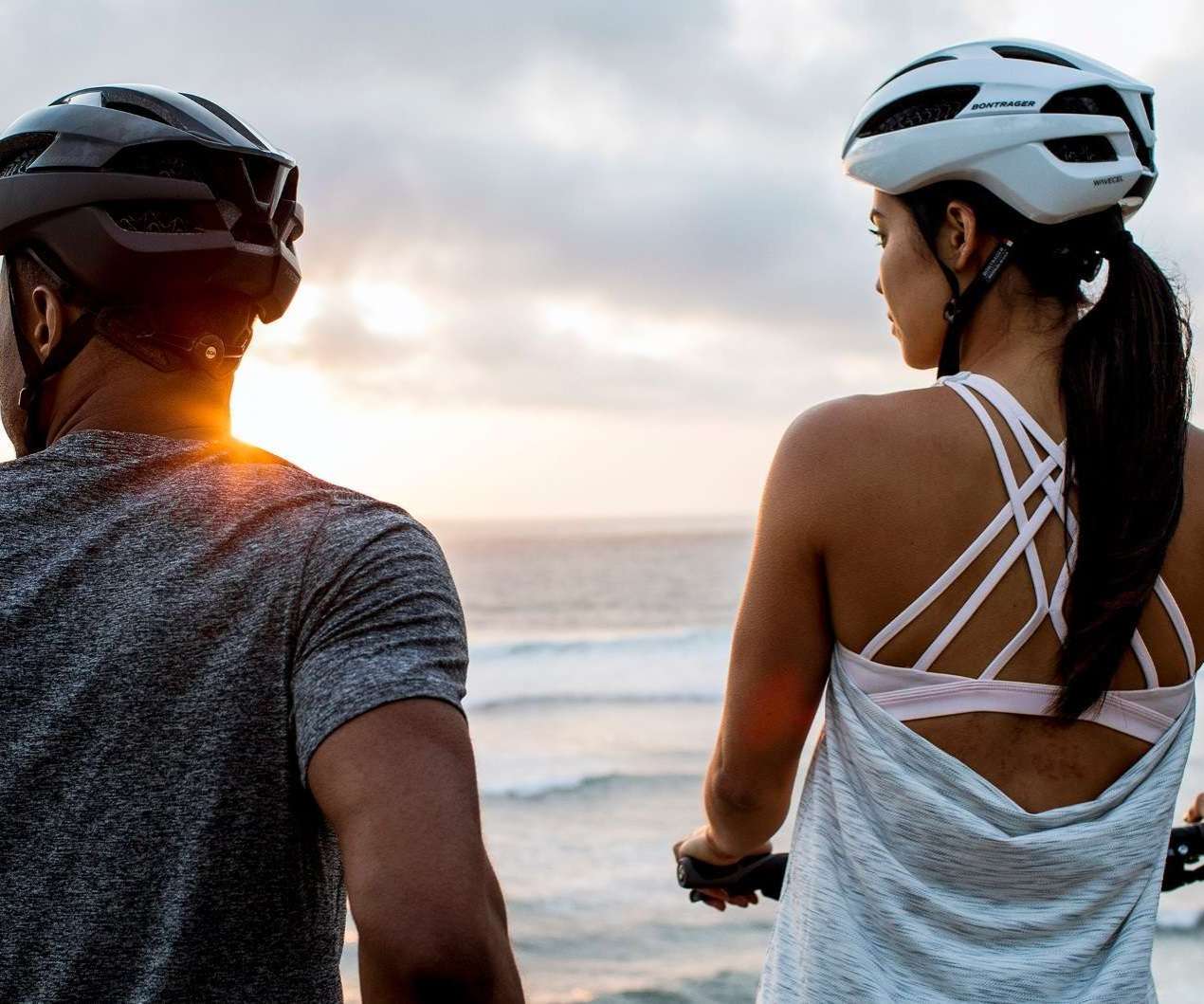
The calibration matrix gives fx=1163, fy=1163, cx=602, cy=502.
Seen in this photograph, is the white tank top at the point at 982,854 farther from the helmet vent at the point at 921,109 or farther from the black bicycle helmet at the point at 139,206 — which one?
the black bicycle helmet at the point at 139,206

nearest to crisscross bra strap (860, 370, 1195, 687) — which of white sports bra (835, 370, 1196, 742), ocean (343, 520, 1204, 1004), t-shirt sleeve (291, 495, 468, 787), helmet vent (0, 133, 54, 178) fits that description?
white sports bra (835, 370, 1196, 742)

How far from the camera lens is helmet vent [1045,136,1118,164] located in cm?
207

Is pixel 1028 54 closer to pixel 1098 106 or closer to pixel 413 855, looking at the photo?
pixel 1098 106

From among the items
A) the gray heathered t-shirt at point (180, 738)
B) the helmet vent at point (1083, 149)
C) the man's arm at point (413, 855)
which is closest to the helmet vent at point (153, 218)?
the gray heathered t-shirt at point (180, 738)

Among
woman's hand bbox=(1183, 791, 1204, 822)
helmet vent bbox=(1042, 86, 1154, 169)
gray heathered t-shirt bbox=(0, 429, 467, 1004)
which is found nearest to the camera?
gray heathered t-shirt bbox=(0, 429, 467, 1004)

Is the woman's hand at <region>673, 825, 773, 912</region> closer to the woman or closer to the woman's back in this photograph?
the woman

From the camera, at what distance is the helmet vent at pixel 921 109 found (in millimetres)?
2141

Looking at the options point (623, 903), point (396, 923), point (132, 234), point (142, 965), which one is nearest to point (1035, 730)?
point (396, 923)

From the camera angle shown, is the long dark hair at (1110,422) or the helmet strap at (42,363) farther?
the long dark hair at (1110,422)

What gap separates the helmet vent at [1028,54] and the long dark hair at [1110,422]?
347 millimetres

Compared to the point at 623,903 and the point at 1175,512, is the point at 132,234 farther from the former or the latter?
the point at 623,903

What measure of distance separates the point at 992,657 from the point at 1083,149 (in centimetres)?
97

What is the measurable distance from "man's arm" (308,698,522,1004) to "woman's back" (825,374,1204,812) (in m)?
0.80

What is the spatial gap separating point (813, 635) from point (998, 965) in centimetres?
56
